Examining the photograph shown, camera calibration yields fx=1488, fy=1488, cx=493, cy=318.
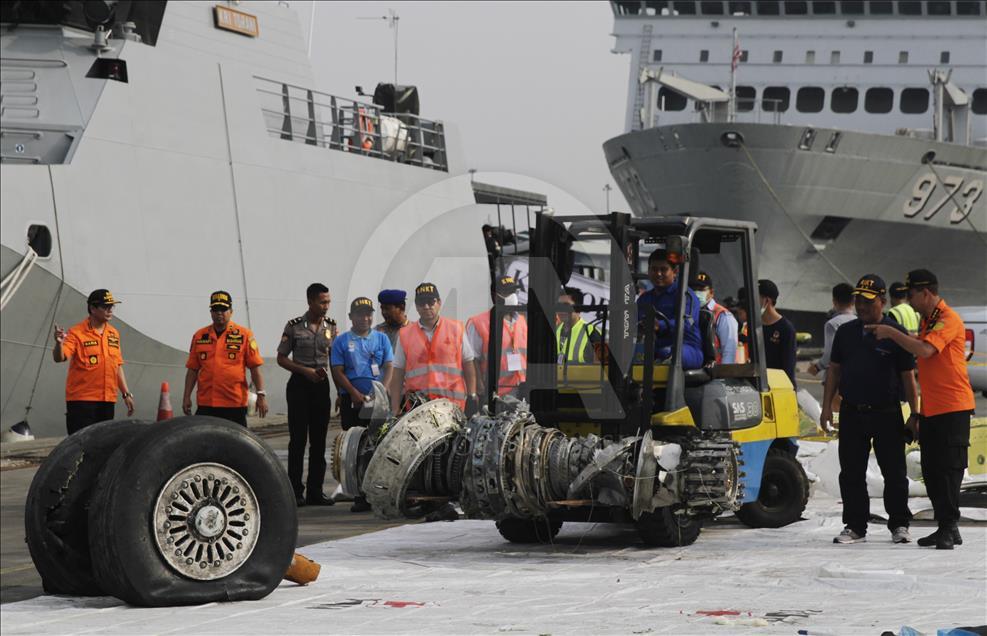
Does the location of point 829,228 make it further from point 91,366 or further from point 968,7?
point 91,366

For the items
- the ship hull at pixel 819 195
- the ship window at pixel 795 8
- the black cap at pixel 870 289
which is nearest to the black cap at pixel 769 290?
the black cap at pixel 870 289

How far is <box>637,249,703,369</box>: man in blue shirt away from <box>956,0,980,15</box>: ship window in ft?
114

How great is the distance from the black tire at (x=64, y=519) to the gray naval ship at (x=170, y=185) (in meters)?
10.7

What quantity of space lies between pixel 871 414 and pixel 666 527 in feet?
5.20

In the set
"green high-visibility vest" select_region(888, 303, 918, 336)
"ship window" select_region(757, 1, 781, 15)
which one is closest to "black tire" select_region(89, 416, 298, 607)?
"green high-visibility vest" select_region(888, 303, 918, 336)

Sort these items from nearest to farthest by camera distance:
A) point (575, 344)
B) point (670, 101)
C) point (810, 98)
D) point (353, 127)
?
point (575, 344), point (353, 127), point (810, 98), point (670, 101)

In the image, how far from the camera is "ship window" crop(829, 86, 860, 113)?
1626 inches

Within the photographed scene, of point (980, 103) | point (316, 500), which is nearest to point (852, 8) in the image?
point (980, 103)

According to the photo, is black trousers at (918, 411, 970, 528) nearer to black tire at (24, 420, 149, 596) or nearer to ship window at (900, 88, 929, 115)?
black tire at (24, 420, 149, 596)

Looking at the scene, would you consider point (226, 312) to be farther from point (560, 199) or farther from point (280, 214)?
point (280, 214)

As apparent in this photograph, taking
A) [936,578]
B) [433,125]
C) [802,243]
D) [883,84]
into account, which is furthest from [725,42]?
[936,578]

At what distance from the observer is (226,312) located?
11.2 m

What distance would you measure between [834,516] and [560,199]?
9011 millimetres

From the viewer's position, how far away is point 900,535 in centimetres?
917
